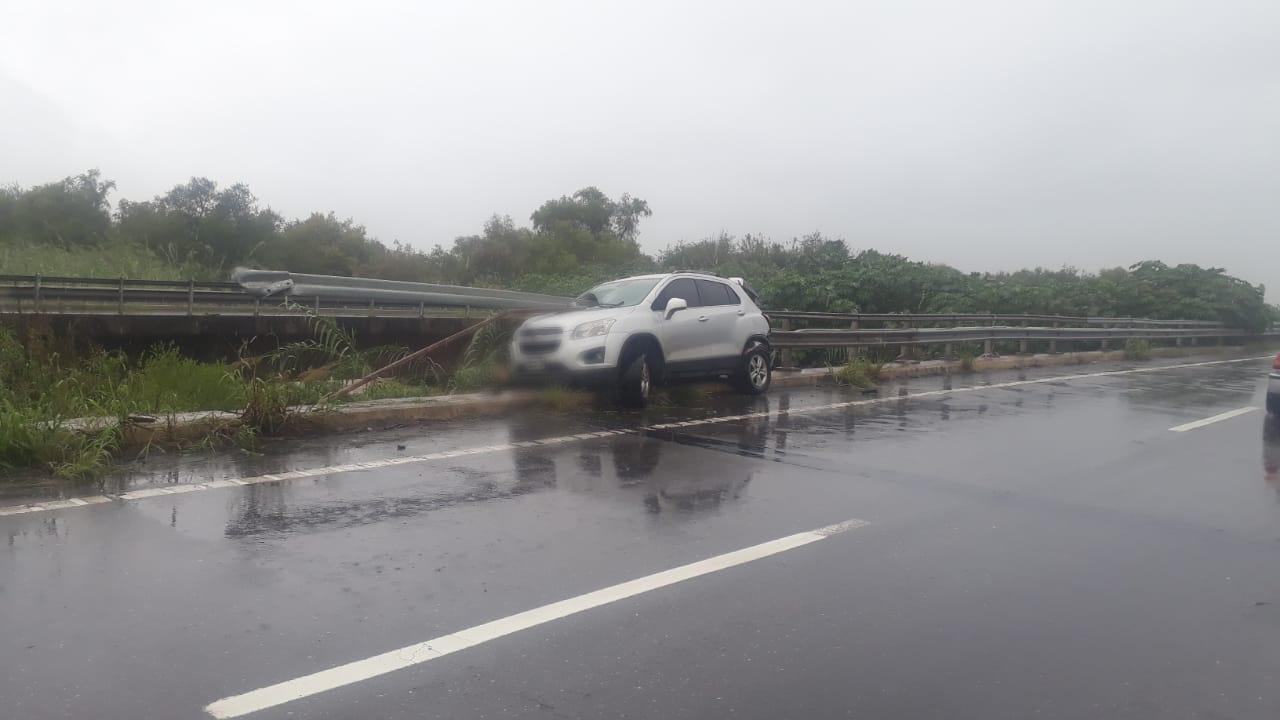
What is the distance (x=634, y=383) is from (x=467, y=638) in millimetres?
7417

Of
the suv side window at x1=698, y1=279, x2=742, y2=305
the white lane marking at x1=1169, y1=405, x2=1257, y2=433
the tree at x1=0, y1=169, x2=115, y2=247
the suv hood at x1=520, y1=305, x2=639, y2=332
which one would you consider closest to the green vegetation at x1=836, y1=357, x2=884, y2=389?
the suv side window at x1=698, y1=279, x2=742, y2=305

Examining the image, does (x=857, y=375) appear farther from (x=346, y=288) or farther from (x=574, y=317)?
(x=346, y=288)

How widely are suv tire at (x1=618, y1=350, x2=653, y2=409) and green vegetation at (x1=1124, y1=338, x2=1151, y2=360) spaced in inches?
845

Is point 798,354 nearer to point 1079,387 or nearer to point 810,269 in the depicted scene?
point 1079,387

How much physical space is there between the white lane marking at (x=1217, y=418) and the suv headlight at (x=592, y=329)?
679 cm

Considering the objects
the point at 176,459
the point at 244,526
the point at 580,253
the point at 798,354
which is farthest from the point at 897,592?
the point at 580,253

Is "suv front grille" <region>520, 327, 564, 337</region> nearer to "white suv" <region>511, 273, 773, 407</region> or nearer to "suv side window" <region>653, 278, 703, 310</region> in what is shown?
"white suv" <region>511, 273, 773, 407</region>

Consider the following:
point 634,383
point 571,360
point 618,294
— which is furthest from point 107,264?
point 634,383

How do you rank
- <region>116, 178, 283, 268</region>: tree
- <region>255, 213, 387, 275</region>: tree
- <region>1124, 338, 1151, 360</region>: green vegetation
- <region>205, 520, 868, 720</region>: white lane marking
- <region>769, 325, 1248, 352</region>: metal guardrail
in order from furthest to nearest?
<region>1124, 338, 1151, 360</region>: green vegetation
<region>116, 178, 283, 268</region>: tree
<region>255, 213, 387, 275</region>: tree
<region>769, 325, 1248, 352</region>: metal guardrail
<region>205, 520, 868, 720</region>: white lane marking

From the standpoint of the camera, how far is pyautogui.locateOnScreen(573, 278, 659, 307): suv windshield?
12.3 metres

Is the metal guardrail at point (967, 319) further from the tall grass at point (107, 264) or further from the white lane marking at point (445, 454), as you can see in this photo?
the tall grass at point (107, 264)

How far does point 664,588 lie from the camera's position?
4891 millimetres

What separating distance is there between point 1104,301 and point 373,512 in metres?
38.9

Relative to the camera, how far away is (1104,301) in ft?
128
